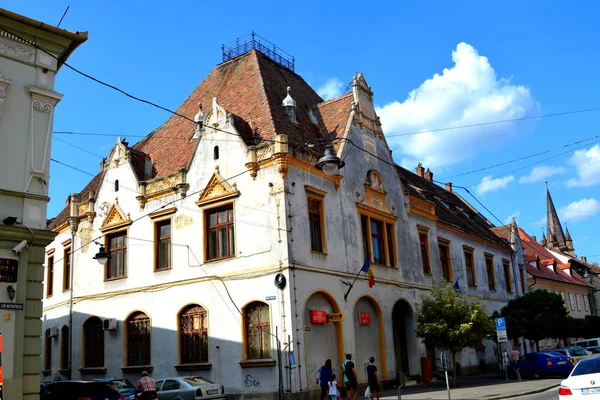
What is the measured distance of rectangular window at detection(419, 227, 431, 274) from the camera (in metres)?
31.3

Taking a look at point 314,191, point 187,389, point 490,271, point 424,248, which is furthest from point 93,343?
point 490,271

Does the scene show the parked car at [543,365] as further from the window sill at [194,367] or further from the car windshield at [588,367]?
the car windshield at [588,367]

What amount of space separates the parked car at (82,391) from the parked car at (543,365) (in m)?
19.5

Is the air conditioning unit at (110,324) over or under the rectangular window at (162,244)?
under

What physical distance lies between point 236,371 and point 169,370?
3.66m

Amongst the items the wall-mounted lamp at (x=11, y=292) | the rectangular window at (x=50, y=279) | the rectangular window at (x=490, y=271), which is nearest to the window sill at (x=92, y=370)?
the rectangular window at (x=50, y=279)

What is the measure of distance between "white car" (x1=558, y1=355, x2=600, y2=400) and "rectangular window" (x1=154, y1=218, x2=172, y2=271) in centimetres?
1738

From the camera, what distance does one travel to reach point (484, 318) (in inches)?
1000

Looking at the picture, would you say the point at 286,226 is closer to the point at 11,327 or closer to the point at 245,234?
the point at 245,234

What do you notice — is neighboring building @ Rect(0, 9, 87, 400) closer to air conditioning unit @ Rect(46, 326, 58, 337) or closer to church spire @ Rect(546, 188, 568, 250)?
air conditioning unit @ Rect(46, 326, 58, 337)

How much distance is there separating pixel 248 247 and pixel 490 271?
23.5 meters

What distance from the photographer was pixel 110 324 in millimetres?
26297

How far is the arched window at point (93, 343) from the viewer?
89.2ft

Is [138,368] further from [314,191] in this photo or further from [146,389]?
[314,191]
